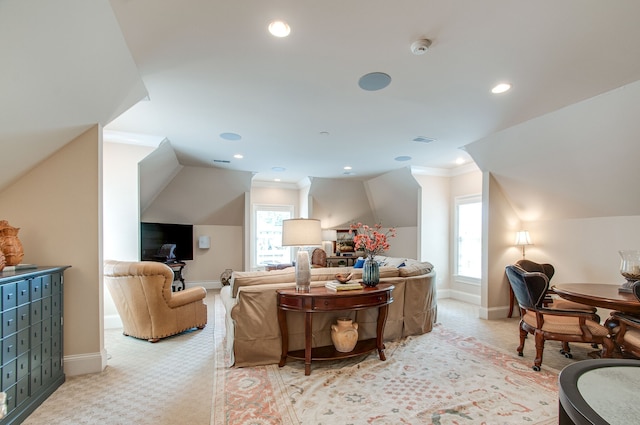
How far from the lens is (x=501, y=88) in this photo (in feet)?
9.01

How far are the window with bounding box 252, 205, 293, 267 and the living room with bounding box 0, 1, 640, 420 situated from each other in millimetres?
1602

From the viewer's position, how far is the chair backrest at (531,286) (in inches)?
117

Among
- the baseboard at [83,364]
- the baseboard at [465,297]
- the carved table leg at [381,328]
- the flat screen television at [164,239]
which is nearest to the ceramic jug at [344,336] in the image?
the carved table leg at [381,328]

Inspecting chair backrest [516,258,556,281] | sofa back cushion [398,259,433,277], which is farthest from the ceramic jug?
chair backrest [516,258,556,281]

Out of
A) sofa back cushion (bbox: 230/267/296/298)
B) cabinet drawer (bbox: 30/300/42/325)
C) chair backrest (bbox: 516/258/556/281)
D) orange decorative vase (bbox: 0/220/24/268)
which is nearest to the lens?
cabinet drawer (bbox: 30/300/42/325)

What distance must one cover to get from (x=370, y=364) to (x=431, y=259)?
3.61 m

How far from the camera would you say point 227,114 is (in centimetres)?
341

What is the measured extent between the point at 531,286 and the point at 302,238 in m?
2.31

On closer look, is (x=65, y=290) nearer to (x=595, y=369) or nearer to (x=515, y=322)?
(x=595, y=369)

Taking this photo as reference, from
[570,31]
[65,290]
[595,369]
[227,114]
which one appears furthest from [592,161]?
[65,290]

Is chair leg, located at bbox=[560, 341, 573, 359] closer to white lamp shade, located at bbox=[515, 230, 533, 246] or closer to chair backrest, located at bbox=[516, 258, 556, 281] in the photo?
chair backrest, located at bbox=[516, 258, 556, 281]

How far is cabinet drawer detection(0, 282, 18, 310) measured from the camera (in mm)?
1993

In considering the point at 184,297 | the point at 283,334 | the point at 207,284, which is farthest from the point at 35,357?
the point at 207,284

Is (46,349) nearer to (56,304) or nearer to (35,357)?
(35,357)
